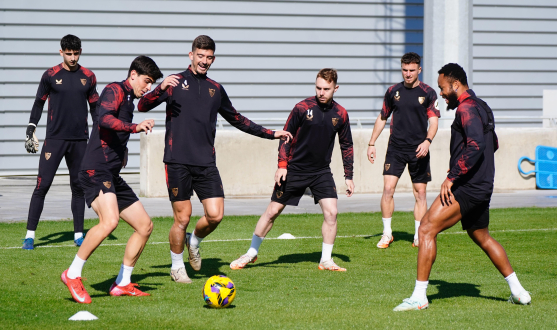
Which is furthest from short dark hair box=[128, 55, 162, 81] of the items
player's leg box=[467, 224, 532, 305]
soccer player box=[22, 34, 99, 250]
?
player's leg box=[467, 224, 532, 305]

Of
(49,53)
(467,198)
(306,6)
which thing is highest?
(306,6)

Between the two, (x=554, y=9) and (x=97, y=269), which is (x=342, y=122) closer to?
(x=97, y=269)

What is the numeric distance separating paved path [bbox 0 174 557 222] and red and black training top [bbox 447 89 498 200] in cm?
710

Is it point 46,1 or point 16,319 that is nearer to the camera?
point 16,319

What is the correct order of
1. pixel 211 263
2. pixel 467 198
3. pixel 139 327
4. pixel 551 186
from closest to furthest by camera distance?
pixel 139 327 < pixel 467 198 < pixel 211 263 < pixel 551 186

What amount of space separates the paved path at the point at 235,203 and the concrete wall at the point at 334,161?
37 centimetres

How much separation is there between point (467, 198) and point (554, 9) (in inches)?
744

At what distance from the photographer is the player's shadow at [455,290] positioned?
21.1 feet

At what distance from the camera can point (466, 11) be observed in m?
18.5

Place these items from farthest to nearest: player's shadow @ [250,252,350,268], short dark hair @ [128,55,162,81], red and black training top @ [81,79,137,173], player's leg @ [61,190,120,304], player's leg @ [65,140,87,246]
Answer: player's leg @ [65,140,87,246], player's shadow @ [250,252,350,268], short dark hair @ [128,55,162,81], red and black training top @ [81,79,137,173], player's leg @ [61,190,120,304]

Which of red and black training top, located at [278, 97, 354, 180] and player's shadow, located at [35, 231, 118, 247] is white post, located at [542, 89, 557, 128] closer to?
red and black training top, located at [278, 97, 354, 180]

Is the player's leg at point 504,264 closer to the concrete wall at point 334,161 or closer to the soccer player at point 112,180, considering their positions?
the soccer player at point 112,180

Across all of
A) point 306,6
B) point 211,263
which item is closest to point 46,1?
point 306,6

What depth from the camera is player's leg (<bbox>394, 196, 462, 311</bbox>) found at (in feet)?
19.0
